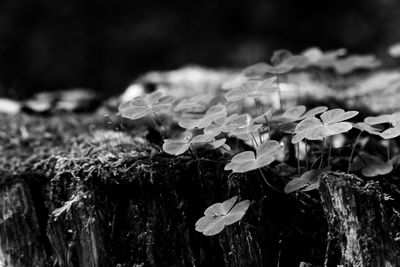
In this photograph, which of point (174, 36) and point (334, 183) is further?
point (174, 36)

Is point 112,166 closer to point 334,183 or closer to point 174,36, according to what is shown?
point 334,183

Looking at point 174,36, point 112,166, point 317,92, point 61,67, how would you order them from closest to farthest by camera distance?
point 112,166
point 317,92
point 61,67
point 174,36

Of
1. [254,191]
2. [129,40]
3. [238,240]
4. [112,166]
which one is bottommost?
[238,240]

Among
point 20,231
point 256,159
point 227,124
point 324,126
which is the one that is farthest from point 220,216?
point 20,231

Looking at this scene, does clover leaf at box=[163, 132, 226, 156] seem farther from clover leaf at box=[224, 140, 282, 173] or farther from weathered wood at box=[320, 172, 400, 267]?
weathered wood at box=[320, 172, 400, 267]

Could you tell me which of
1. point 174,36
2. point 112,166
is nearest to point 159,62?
point 174,36

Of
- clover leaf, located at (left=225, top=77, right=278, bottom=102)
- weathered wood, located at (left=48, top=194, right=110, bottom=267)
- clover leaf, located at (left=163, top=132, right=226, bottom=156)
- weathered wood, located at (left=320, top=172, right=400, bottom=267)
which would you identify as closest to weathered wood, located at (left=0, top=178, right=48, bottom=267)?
weathered wood, located at (left=48, top=194, right=110, bottom=267)

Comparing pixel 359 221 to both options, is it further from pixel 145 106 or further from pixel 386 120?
pixel 145 106
